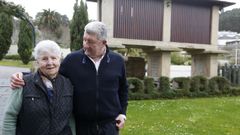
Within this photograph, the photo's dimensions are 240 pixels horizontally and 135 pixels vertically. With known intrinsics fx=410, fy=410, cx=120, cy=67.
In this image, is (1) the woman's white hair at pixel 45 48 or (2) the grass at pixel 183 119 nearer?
(1) the woman's white hair at pixel 45 48

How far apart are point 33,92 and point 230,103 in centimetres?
1100

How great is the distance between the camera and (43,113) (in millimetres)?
2998

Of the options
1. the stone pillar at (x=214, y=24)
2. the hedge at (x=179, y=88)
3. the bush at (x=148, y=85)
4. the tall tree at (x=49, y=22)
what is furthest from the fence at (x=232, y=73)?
the tall tree at (x=49, y=22)

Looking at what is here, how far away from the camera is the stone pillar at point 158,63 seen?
16344mm

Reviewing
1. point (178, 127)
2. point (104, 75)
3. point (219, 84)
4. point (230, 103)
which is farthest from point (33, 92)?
point (219, 84)

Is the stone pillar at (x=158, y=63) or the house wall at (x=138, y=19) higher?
the house wall at (x=138, y=19)

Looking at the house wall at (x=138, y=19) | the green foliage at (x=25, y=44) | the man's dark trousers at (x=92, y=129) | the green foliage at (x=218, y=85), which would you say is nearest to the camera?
the man's dark trousers at (x=92, y=129)

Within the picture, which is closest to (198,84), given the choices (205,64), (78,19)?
(205,64)

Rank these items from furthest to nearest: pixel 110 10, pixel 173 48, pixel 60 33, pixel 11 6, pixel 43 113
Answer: pixel 60 33, pixel 173 48, pixel 110 10, pixel 11 6, pixel 43 113

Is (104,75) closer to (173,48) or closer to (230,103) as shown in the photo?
(230,103)

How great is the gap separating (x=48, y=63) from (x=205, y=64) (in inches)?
618

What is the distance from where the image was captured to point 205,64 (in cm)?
1812

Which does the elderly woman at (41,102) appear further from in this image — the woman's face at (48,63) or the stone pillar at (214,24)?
the stone pillar at (214,24)

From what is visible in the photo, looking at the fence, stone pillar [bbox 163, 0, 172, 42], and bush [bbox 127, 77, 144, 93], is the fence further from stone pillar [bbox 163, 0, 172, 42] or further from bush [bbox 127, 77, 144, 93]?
bush [bbox 127, 77, 144, 93]
